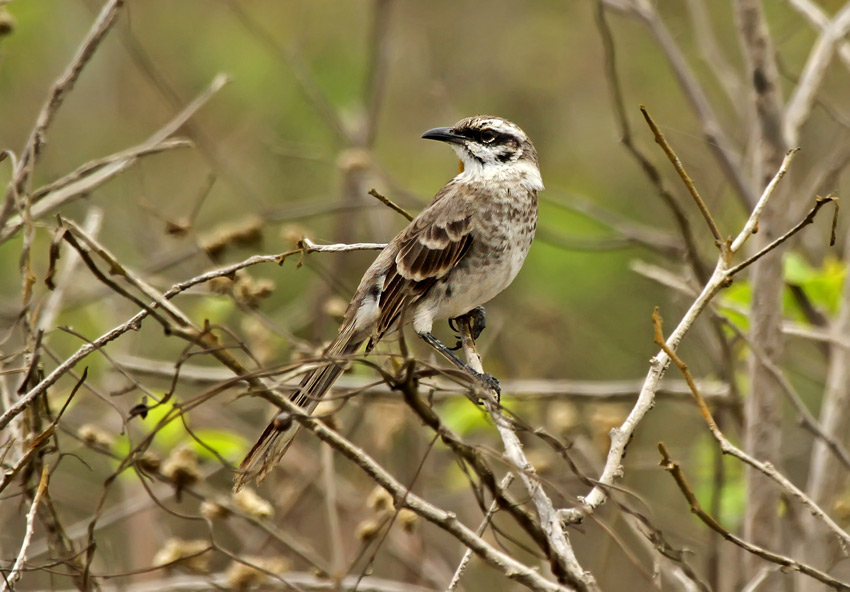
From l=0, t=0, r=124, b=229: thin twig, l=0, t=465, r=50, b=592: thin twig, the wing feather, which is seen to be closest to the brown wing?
the wing feather

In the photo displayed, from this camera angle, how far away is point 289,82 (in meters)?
10.7

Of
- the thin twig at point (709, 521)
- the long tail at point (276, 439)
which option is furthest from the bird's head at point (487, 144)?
the thin twig at point (709, 521)

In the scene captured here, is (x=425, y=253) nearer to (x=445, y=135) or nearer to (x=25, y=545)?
(x=445, y=135)

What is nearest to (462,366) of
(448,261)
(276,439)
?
(448,261)

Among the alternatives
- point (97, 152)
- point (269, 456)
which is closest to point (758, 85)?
point (269, 456)

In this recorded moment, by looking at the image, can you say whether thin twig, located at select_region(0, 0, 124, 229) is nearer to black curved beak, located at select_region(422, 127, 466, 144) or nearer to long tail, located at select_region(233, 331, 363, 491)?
long tail, located at select_region(233, 331, 363, 491)

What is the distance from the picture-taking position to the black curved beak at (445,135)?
5383 mm

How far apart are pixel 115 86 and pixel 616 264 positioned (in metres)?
5.59

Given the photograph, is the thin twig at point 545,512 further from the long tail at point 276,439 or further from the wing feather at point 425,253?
the wing feather at point 425,253

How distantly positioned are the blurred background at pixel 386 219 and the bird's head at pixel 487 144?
34.5 inches

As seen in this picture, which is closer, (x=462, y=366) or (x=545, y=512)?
(x=545, y=512)

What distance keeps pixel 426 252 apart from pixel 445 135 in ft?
2.61

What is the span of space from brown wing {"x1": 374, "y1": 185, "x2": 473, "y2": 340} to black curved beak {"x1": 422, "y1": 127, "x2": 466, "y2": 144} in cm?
46

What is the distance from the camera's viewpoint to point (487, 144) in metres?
5.50
